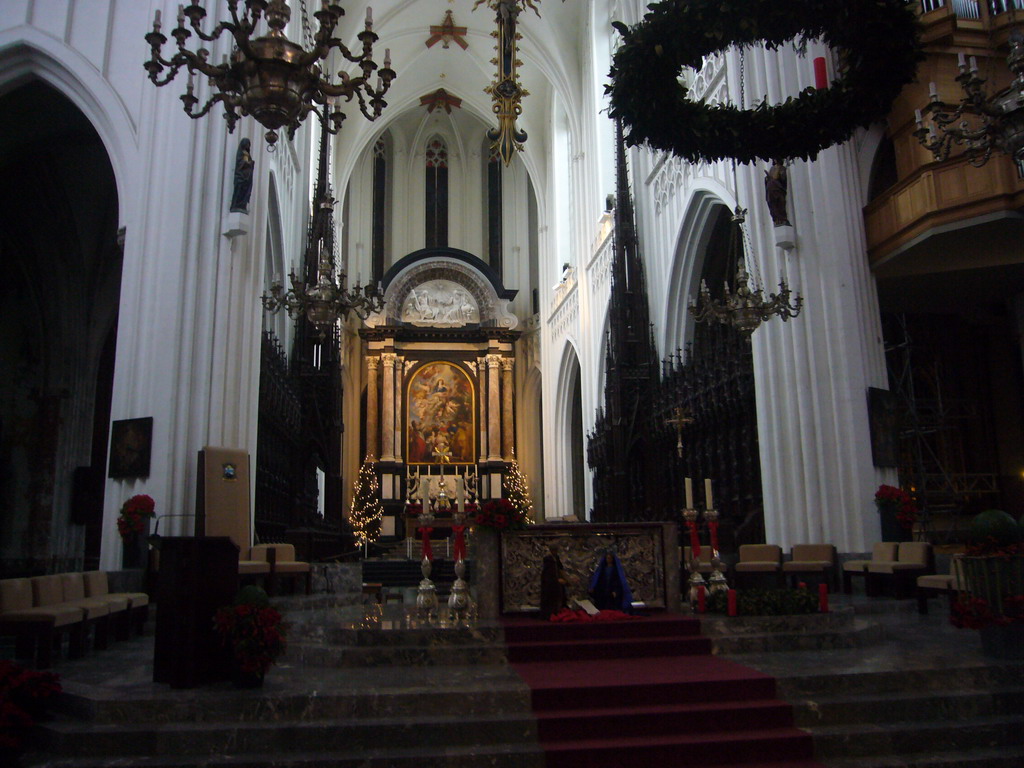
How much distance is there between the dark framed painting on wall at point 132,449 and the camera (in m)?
8.57

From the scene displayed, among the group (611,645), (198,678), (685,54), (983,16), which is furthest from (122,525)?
(983,16)

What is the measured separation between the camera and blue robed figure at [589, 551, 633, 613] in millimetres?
6570

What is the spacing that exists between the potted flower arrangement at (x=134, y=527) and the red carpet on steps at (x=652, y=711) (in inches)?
177

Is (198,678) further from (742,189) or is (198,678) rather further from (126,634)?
(742,189)

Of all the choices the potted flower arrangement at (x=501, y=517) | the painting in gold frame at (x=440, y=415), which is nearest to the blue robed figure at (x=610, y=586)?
the potted flower arrangement at (x=501, y=517)

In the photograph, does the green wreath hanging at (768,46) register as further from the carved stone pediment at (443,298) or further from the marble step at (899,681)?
the carved stone pediment at (443,298)

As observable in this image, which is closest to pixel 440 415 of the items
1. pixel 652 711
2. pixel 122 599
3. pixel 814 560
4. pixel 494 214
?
pixel 494 214

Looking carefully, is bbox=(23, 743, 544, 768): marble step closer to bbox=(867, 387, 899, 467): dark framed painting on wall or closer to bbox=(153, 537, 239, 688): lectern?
bbox=(153, 537, 239, 688): lectern

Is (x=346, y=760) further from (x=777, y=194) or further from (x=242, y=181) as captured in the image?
(x=777, y=194)

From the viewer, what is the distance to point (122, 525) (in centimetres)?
814

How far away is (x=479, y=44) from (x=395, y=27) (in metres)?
2.55

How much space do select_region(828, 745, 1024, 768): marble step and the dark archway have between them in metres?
12.7

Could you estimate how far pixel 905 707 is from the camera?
457cm

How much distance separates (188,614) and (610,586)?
3269mm
